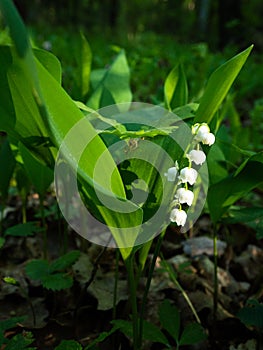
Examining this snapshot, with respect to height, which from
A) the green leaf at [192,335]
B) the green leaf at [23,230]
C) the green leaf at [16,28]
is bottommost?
the green leaf at [192,335]

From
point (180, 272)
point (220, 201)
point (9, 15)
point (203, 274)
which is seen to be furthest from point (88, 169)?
point (203, 274)

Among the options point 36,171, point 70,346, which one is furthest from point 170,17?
point 70,346

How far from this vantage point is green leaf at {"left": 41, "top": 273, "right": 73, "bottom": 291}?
1.16 meters

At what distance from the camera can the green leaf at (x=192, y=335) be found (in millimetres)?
1131

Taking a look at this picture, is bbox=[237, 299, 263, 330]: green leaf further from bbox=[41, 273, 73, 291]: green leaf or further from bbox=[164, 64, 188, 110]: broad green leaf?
bbox=[164, 64, 188, 110]: broad green leaf

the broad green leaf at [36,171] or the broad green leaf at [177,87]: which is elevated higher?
the broad green leaf at [177,87]

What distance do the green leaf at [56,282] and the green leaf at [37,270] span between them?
19 millimetres

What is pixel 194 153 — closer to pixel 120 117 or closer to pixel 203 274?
pixel 120 117

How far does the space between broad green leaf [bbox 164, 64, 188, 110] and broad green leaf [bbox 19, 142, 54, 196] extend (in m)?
0.49

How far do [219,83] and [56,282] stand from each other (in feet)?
2.28

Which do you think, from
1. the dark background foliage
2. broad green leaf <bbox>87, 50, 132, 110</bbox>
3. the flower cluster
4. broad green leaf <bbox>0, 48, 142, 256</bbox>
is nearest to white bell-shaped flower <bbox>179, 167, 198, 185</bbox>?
the flower cluster

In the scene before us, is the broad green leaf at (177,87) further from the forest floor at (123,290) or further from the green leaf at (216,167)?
the forest floor at (123,290)

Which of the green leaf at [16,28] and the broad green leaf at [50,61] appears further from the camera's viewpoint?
the broad green leaf at [50,61]

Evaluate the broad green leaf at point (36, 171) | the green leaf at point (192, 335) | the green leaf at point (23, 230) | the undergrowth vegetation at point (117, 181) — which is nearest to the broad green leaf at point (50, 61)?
the undergrowth vegetation at point (117, 181)
